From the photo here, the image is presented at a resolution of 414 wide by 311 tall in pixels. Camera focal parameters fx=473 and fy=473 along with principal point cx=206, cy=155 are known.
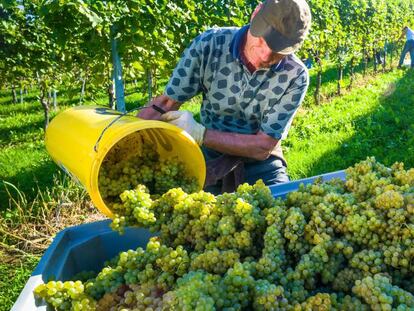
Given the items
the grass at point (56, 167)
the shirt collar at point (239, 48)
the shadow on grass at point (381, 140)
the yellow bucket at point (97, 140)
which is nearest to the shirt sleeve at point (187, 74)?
the shirt collar at point (239, 48)

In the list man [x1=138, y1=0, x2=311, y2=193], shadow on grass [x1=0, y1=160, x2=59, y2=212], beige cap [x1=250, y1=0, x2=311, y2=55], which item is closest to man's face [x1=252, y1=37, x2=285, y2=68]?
man [x1=138, y1=0, x2=311, y2=193]

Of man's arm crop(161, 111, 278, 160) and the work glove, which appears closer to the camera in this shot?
man's arm crop(161, 111, 278, 160)

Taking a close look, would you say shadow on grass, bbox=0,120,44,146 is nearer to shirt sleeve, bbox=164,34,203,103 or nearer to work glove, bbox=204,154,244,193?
shirt sleeve, bbox=164,34,203,103

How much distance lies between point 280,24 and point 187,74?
0.62 meters

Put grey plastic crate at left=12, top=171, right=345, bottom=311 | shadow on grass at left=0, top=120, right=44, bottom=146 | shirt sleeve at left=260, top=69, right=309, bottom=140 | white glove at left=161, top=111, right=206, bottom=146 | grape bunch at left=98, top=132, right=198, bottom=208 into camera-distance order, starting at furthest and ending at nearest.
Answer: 1. shadow on grass at left=0, top=120, right=44, bottom=146
2. shirt sleeve at left=260, top=69, right=309, bottom=140
3. white glove at left=161, top=111, right=206, bottom=146
4. grape bunch at left=98, top=132, right=198, bottom=208
5. grey plastic crate at left=12, top=171, right=345, bottom=311

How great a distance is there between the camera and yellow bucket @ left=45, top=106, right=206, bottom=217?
1.65m

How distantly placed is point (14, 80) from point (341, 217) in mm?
9796

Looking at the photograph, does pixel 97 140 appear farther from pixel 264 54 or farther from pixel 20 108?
pixel 20 108

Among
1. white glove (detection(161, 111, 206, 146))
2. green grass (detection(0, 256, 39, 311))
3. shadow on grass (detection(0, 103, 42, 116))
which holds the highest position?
white glove (detection(161, 111, 206, 146))

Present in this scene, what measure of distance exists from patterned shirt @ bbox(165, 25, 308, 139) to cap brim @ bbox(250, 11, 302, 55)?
269mm

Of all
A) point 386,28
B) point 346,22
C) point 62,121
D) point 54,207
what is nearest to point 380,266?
point 62,121

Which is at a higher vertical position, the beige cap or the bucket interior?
the beige cap

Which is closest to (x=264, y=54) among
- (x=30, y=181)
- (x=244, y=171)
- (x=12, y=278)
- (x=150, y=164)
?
(x=244, y=171)

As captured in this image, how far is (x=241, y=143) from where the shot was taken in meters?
2.39
